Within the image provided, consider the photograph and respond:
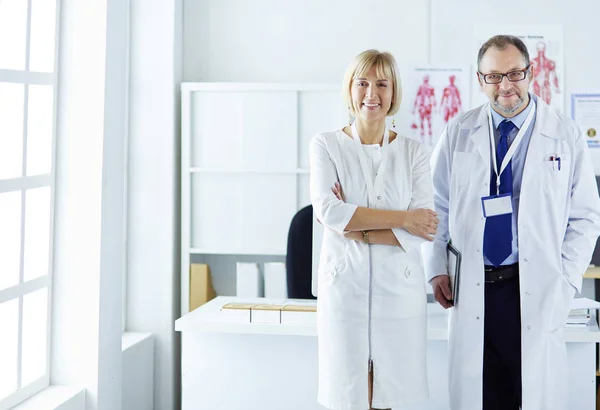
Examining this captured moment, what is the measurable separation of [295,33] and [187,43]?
66 cm

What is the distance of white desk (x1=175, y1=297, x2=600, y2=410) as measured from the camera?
287 centimetres

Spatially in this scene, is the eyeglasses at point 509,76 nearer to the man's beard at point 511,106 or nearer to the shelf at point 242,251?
the man's beard at point 511,106

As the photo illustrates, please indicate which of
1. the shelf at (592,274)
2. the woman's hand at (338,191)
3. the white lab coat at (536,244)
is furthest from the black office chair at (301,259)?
the shelf at (592,274)

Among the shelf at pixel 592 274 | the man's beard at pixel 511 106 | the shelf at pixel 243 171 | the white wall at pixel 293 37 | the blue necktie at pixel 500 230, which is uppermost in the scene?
the white wall at pixel 293 37

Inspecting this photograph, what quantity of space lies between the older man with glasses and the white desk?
378 mm

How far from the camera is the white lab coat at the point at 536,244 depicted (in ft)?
7.75

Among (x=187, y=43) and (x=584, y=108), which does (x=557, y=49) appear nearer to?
(x=584, y=108)

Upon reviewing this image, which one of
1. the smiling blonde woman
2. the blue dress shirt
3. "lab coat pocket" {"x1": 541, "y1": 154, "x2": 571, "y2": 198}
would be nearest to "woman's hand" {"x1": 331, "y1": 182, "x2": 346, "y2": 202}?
the smiling blonde woman

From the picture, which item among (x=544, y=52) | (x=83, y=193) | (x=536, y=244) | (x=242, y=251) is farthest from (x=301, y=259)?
(x=544, y=52)

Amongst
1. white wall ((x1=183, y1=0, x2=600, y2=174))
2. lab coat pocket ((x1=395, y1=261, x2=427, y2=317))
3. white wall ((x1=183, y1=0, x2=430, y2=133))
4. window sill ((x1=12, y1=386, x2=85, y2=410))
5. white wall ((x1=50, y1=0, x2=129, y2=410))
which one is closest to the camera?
lab coat pocket ((x1=395, y1=261, x2=427, y2=317))

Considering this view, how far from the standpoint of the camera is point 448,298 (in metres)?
2.56

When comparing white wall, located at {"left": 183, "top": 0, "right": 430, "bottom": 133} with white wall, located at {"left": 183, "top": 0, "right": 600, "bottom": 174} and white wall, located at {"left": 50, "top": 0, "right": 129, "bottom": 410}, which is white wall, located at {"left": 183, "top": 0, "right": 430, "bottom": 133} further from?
white wall, located at {"left": 50, "top": 0, "right": 129, "bottom": 410}

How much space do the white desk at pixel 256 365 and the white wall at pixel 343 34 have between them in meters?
1.79

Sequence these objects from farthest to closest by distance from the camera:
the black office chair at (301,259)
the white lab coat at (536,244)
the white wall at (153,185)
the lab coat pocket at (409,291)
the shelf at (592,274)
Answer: the white wall at (153,185), the shelf at (592,274), the black office chair at (301,259), the white lab coat at (536,244), the lab coat pocket at (409,291)
